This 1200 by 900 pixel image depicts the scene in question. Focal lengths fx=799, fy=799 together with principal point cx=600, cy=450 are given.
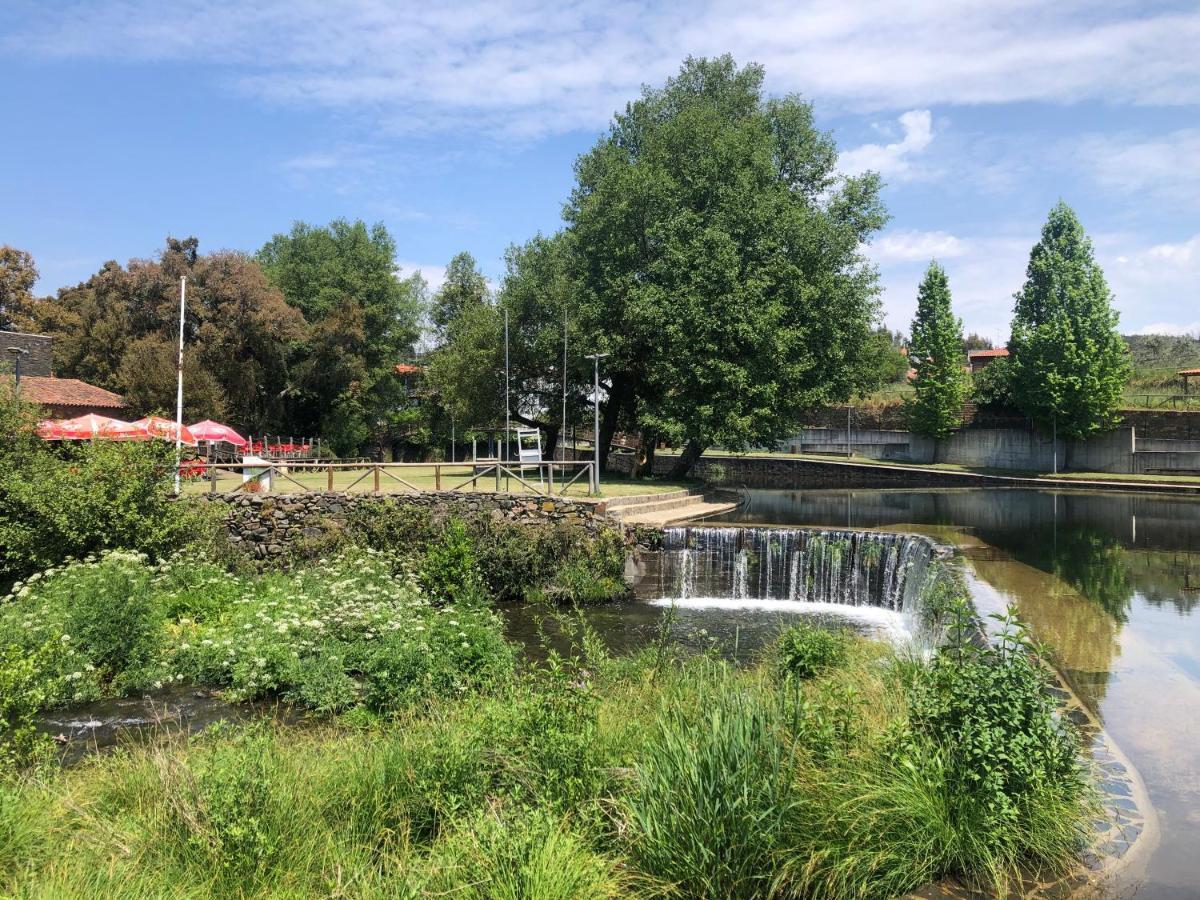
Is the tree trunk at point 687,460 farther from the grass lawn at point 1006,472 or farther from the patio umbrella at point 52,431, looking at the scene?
the patio umbrella at point 52,431

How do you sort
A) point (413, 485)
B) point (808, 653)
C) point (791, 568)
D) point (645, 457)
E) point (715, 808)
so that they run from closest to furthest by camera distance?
point (715, 808) → point (808, 653) → point (791, 568) → point (413, 485) → point (645, 457)

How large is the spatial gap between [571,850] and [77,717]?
7.59 metres

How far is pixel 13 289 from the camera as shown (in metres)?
47.0

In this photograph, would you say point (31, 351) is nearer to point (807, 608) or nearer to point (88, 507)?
point (88, 507)

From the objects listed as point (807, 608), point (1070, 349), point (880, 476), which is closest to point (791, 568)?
point (807, 608)

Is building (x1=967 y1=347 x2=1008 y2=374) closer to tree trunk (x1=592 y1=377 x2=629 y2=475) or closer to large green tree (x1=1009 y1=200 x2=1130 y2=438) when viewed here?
large green tree (x1=1009 y1=200 x2=1130 y2=438)

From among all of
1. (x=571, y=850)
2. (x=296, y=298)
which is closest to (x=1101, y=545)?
(x=571, y=850)

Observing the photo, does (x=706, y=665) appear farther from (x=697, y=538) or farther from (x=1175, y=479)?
(x=1175, y=479)

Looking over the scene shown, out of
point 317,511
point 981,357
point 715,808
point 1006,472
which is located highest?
point 981,357

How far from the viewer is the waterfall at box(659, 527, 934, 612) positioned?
17.2 metres

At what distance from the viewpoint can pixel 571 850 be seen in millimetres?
4074

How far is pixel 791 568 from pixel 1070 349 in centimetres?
3021

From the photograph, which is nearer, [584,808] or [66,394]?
[584,808]

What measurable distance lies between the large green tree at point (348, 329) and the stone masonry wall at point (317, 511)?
25970mm
